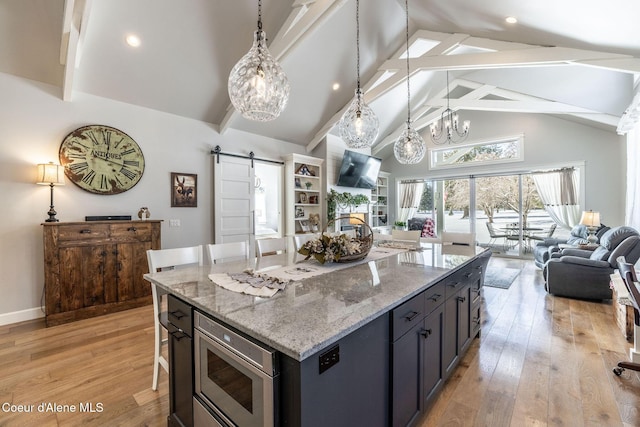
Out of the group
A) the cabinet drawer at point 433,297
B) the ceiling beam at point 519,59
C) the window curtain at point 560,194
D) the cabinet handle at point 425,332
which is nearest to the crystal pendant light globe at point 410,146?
the ceiling beam at point 519,59

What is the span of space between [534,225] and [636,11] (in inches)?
210

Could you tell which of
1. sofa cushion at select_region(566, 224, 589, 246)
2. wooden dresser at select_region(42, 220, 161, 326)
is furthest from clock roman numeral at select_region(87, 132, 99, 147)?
sofa cushion at select_region(566, 224, 589, 246)

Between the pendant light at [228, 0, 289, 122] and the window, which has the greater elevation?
the window

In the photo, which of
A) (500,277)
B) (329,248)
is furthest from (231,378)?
(500,277)

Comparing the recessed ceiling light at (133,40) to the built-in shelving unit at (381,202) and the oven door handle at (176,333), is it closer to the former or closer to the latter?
the oven door handle at (176,333)

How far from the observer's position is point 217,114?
472 centimetres

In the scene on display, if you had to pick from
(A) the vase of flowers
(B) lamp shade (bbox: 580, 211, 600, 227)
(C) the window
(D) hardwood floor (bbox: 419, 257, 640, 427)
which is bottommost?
(D) hardwood floor (bbox: 419, 257, 640, 427)

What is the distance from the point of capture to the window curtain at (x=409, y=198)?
330 inches

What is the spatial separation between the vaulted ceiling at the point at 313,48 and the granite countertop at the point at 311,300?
3085 millimetres

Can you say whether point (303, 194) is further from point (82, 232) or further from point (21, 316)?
point (21, 316)

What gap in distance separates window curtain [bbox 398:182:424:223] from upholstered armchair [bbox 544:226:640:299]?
179 inches

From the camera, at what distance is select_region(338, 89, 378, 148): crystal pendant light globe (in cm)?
307

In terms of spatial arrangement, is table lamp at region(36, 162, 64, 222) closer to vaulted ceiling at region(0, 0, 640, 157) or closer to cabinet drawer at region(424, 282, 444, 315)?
vaulted ceiling at region(0, 0, 640, 157)

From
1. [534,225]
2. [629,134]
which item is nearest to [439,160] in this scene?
[534,225]
